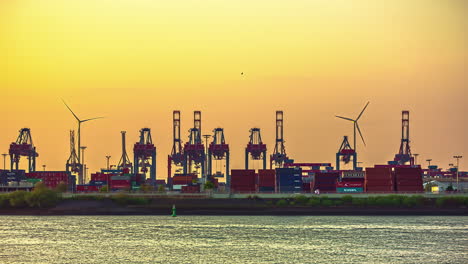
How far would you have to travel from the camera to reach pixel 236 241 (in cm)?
11712

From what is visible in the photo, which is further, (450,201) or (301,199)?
(301,199)

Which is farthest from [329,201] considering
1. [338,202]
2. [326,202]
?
[338,202]

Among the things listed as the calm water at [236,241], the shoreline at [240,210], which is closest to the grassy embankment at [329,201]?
the shoreline at [240,210]

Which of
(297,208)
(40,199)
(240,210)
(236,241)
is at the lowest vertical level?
(236,241)

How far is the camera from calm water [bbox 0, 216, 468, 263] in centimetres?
9838

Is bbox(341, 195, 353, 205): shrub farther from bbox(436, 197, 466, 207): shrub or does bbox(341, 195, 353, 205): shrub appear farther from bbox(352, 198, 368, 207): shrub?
bbox(436, 197, 466, 207): shrub

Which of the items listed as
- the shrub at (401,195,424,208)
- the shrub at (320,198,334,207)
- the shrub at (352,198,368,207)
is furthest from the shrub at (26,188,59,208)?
the shrub at (401,195,424,208)

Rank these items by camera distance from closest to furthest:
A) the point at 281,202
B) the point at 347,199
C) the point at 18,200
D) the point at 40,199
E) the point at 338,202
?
the point at 338,202, the point at 281,202, the point at 40,199, the point at 347,199, the point at 18,200

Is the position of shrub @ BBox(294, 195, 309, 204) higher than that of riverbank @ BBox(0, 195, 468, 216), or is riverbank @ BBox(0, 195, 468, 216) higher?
shrub @ BBox(294, 195, 309, 204)

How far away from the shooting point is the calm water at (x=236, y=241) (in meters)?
98.4

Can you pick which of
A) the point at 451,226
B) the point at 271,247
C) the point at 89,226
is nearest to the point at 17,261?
the point at 271,247

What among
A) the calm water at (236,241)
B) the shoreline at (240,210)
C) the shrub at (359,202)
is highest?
the shrub at (359,202)

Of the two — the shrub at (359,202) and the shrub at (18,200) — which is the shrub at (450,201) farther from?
the shrub at (18,200)

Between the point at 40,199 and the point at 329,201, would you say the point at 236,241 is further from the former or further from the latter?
the point at 40,199
